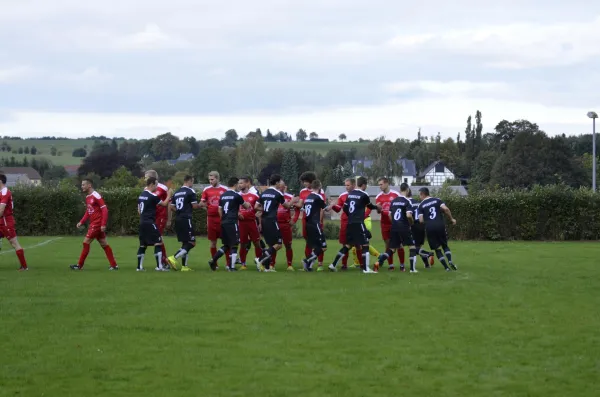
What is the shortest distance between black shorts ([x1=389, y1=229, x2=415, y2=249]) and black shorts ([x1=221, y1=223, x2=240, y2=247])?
3608mm

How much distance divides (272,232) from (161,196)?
2.85 metres

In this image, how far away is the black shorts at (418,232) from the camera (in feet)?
68.8

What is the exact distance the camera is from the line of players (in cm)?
1966

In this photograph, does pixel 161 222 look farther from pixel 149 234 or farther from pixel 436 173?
pixel 436 173

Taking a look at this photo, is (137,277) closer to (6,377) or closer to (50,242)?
(6,377)

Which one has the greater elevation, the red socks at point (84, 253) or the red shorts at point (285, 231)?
the red shorts at point (285, 231)

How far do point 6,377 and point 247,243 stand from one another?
492 inches

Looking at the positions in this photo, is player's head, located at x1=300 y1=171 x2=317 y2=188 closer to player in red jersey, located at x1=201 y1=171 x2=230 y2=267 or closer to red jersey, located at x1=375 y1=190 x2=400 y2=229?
red jersey, located at x1=375 y1=190 x2=400 y2=229

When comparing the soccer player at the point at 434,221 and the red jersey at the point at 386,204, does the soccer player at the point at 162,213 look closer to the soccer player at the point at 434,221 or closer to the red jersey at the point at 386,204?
the red jersey at the point at 386,204

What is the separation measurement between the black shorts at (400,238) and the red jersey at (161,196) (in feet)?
17.9

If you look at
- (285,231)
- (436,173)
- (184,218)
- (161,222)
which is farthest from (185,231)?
(436,173)

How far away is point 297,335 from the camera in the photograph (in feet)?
36.7

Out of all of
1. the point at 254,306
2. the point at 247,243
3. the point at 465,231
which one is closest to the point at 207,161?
the point at 465,231

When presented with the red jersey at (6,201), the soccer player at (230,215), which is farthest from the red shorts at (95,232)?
the soccer player at (230,215)
